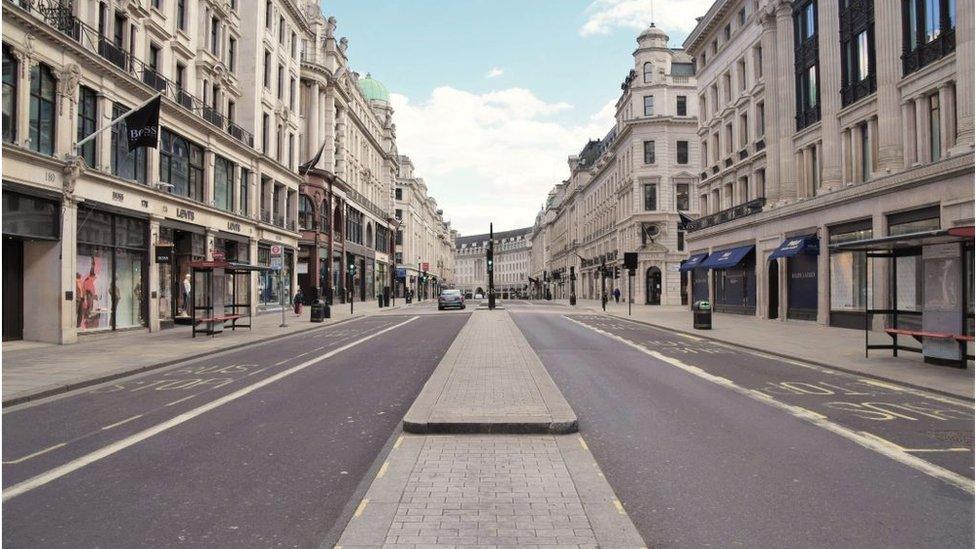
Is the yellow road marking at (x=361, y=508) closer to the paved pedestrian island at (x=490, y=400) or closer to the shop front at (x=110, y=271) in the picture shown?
the paved pedestrian island at (x=490, y=400)

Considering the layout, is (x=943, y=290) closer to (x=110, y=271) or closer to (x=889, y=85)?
(x=889, y=85)

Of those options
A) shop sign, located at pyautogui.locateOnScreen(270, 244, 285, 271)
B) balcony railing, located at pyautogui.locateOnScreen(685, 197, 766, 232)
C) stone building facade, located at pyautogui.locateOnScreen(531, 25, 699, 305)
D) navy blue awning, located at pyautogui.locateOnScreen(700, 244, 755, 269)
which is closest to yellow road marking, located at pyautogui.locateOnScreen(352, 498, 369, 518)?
shop sign, located at pyautogui.locateOnScreen(270, 244, 285, 271)

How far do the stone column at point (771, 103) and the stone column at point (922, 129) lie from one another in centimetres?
923

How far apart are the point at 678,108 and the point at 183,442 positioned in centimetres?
5965

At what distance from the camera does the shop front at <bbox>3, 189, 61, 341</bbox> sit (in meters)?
18.1

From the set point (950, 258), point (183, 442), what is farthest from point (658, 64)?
point (183, 442)

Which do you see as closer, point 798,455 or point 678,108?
point 798,455

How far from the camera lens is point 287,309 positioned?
43406 mm

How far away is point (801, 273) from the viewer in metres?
28.0

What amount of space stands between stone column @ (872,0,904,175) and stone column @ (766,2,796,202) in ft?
23.1

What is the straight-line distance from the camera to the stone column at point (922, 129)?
2058 cm

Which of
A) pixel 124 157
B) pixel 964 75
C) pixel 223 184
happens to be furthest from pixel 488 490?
pixel 223 184

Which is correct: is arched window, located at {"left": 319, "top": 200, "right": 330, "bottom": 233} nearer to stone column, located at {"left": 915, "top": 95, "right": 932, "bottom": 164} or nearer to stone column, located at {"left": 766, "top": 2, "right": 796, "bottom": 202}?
stone column, located at {"left": 766, "top": 2, "right": 796, "bottom": 202}

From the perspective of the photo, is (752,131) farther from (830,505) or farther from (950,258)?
(830,505)
